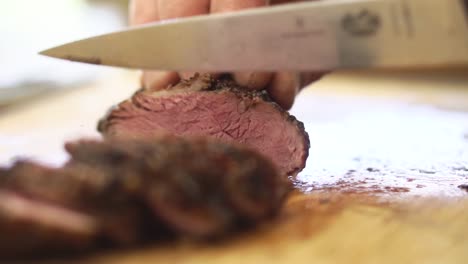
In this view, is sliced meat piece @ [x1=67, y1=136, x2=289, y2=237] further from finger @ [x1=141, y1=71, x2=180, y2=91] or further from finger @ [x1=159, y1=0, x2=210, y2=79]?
finger @ [x1=159, y1=0, x2=210, y2=79]

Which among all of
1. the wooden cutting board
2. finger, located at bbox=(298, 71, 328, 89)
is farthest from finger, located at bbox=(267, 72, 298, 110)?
the wooden cutting board

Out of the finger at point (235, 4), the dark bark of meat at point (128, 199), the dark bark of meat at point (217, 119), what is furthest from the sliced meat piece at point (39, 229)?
the finger at point (235, 4)

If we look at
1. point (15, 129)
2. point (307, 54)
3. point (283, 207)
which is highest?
point (307, 54)

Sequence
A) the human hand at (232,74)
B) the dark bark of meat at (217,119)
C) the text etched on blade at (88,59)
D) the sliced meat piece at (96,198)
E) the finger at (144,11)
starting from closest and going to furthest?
1. the sliced meat piece at (96,198)
2. the text etched on blade at (88,59)
3. the dark bark of meat at (217,119)
4. the human hand at (232,74)
5. the finger at (144,11)

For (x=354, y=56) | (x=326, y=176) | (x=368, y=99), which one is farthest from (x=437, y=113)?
(x=354, y=56)

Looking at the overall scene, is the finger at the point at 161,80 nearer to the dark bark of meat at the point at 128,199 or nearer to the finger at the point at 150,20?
the finger at the point at 150,20

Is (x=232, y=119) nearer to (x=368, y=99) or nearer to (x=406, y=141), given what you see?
(x=406, y=141)

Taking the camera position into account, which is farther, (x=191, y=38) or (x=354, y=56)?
(x=191, y=38)
